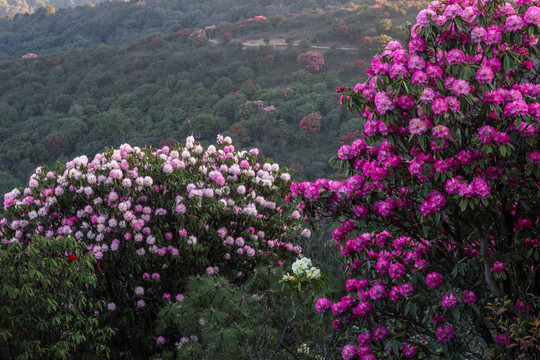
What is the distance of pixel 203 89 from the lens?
1048 inches

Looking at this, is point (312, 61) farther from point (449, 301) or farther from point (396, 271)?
point (449, 301)

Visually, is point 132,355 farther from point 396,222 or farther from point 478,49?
point 478,49

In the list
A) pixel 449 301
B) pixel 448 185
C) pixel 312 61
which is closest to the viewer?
pixel 448 185

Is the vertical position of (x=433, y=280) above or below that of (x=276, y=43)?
above

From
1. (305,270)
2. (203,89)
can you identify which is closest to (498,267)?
(305,270)

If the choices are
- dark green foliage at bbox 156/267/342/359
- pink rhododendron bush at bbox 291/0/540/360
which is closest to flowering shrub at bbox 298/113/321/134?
dark green foliage at bbox 156/267/342/359

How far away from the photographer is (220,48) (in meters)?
31.5

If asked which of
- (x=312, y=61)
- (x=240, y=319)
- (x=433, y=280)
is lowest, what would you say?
(x=312, y=61)

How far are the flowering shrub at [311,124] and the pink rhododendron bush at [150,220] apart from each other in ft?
53.4

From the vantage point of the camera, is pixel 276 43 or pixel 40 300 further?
pixel 276 43

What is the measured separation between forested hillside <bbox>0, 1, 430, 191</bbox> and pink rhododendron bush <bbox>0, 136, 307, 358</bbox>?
44.9ft

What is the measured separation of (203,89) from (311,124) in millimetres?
7881

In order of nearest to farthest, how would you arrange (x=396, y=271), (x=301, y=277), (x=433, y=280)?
(x=433, y=280), (x=396, y=271), (x=301, y=277)

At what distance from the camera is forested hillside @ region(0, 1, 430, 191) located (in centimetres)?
2194
